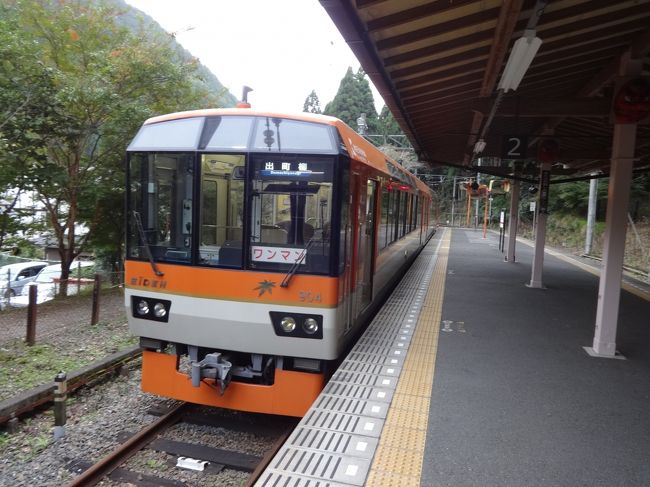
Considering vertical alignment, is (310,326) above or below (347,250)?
below

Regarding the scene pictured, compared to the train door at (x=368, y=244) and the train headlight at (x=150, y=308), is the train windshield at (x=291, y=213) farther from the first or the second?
the train door at (x=368, y=244)

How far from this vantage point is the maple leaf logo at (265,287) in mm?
4031

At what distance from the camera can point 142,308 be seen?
443 cm

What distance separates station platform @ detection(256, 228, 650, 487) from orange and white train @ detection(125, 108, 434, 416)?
24.5 inches

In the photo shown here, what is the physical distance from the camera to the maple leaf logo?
4031mm

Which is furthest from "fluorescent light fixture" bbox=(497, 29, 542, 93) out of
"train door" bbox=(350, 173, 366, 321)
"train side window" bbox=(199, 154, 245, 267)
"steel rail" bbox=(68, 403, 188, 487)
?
"steel rail" bbox=(68, 403, 188, 487)

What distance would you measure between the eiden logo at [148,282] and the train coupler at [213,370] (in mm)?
729

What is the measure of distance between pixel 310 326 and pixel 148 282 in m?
1.49

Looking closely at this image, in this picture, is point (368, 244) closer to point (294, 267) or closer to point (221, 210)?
point (294, 267)

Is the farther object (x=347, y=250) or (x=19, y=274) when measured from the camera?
(x=19, y=274)

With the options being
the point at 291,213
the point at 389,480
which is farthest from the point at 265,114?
the point at 389,480

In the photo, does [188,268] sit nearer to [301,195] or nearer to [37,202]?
[301,195]

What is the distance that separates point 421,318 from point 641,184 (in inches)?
788

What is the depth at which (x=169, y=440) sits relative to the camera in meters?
4.27
